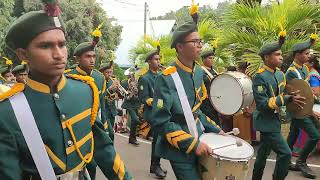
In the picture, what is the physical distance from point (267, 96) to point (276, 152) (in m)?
0.72

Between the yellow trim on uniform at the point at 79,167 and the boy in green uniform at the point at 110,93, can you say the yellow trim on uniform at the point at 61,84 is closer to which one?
the yellow trim on uniform at the point at 79,167

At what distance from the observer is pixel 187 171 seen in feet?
13.5

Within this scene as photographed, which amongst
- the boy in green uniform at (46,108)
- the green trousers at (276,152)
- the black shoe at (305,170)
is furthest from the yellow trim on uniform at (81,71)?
the boy in green uniform at (46,108)

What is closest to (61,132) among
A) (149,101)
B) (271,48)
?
(271,48)

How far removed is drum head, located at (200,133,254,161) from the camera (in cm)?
384

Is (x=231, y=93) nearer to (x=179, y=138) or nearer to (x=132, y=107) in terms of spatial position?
(x=179, y=138)

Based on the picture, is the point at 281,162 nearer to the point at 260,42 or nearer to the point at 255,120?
the point at 255,120

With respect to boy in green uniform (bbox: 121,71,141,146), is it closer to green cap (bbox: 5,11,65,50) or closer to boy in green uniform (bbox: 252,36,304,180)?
boy in green uniform (bbox: 252,36,304,180)

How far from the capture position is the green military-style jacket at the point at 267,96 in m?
5.94

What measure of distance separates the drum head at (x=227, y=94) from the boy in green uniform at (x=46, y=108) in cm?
449

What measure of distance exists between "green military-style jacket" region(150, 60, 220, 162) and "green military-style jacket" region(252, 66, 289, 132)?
168cm

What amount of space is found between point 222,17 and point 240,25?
0.67 meters

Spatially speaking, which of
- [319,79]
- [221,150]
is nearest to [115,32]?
[319,79]

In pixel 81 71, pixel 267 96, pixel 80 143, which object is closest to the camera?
pixel 80 143
